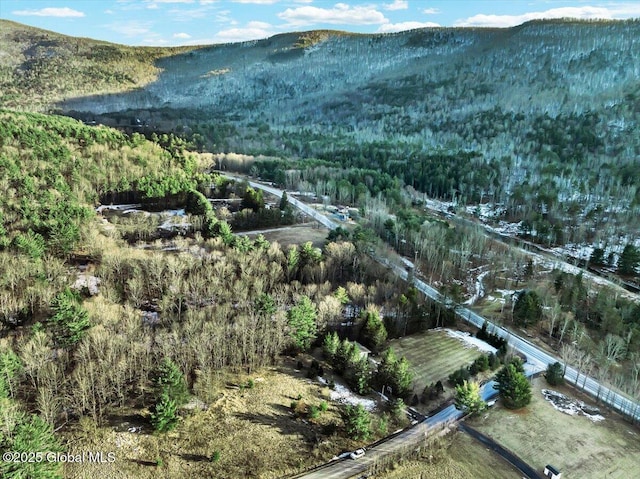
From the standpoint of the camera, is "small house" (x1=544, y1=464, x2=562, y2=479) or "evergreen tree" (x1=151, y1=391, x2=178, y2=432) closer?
"small house" (x1=544, y1=464, x2=562, y2=479)

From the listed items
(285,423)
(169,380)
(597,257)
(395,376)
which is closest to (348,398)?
(395,376)

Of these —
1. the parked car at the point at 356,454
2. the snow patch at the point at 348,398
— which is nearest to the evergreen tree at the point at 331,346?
the snow patch at the point at 348,398

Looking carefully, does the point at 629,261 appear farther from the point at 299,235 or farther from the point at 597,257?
the point at 299,235

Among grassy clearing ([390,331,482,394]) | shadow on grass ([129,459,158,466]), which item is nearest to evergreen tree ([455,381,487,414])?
grassy clearing ([390,331,482,394])

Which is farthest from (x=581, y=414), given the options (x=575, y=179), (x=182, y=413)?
(x=575, y=179)

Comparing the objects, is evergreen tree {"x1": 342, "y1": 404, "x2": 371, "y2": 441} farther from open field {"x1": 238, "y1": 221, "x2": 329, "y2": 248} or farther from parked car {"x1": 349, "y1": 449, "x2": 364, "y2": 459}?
open field {"x1": 238, "y1": 221, "x2": 329, "y2": 248}

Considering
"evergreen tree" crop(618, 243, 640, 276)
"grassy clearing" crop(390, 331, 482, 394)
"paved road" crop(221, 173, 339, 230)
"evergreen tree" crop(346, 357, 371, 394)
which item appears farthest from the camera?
"paved road" crop(221, 173, 339, 230)

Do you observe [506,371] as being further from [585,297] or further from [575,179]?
[575,179]
